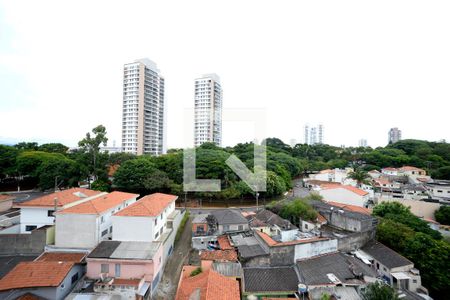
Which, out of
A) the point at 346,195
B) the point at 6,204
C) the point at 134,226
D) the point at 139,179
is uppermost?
the point at 139,179

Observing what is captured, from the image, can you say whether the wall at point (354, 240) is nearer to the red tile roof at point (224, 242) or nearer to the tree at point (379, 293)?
the tree at point (379, 293)

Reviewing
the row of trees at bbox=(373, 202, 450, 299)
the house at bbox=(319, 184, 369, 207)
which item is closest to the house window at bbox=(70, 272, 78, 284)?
the row of trees at bbox=(373, 202, 450, 299)

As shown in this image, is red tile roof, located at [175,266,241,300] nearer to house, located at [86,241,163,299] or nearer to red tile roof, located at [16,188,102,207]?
house, located at [86,241,163,299]

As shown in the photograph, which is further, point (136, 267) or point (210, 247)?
point (210, 247)

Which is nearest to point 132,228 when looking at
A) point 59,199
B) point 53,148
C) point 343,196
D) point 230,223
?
point 59,199

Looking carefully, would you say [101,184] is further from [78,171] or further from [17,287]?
[17,287]

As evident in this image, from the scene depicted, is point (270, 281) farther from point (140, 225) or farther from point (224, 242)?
point (140, 225)

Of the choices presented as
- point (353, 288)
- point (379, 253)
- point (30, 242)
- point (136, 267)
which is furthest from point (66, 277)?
point (379, 253)
